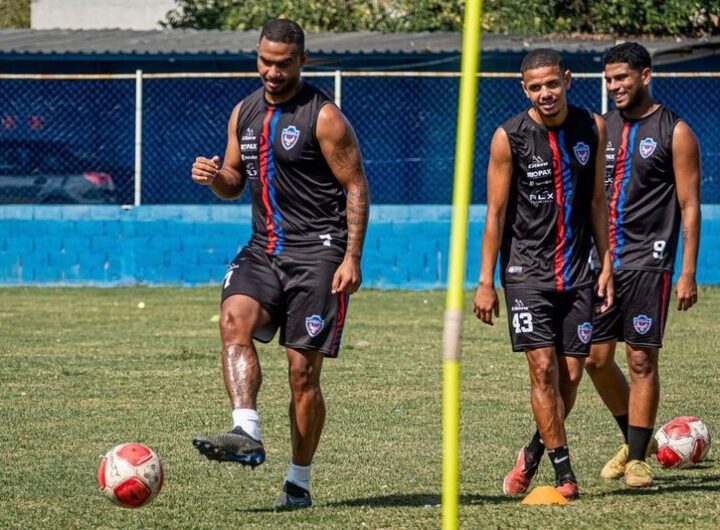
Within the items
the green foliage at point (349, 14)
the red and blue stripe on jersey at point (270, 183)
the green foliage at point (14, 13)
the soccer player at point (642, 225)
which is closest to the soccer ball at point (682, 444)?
the soccer player at point (642, 225)

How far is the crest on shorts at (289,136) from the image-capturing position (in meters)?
6.96

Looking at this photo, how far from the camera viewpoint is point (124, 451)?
662 cm

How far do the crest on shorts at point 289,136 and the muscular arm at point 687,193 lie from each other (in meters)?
1.98

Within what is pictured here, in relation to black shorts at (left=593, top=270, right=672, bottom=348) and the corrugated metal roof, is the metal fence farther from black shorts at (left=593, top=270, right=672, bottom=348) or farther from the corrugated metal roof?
black shorts at (left=593, top=270, right=672, bottom=348)

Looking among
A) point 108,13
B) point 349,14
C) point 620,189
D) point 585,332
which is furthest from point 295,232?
point 108,13

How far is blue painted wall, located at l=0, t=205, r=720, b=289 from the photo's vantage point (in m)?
19.0

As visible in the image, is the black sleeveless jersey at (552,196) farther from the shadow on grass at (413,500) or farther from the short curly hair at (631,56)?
the shadow on grass at (413,500)

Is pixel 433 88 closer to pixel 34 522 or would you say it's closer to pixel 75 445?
pixel 75 445

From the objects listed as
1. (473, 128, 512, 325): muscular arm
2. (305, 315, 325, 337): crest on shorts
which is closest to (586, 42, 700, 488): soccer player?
(473, 128, 512, 325): muscular arm

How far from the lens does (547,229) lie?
7.21m

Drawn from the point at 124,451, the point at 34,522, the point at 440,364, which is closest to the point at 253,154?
the point at 124,451

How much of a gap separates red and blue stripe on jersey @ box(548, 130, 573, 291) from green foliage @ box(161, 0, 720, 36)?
1888cm

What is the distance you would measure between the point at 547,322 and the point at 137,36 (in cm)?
1779

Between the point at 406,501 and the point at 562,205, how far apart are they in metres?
1.54
